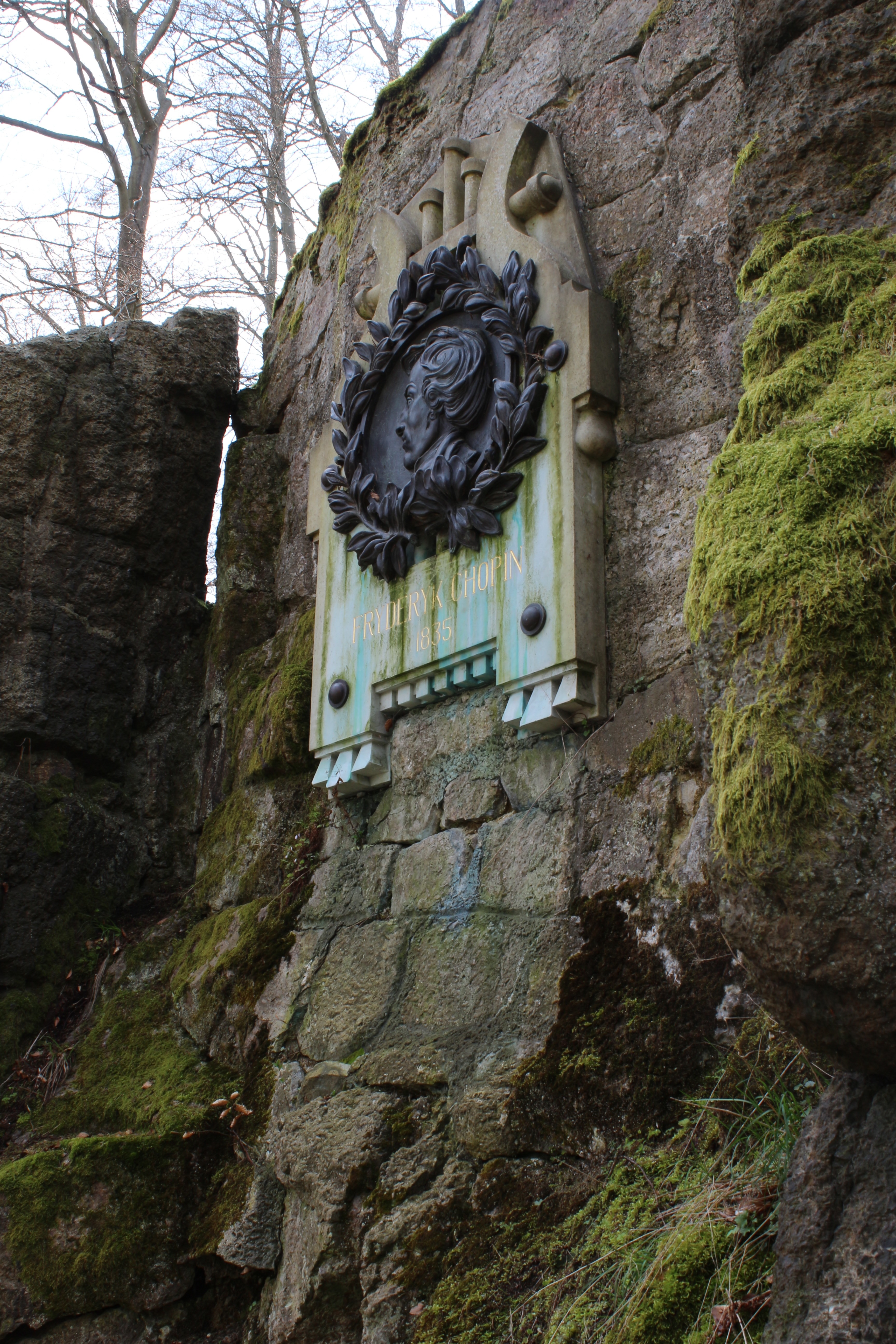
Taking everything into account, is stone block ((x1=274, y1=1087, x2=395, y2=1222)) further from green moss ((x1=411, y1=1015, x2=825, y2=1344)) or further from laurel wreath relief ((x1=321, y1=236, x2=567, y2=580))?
laurel wreath relief ((x1=321, y1=236, x2=567, y2=580))

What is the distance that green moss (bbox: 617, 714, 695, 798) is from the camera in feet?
8.89

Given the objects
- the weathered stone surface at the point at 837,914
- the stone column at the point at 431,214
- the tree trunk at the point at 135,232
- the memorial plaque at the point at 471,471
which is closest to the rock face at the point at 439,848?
the weathered stone surface at the point at 837,914

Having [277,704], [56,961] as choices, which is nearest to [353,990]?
[277,704]

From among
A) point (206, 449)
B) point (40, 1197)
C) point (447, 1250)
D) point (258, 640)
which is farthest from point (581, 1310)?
point (206, 449)

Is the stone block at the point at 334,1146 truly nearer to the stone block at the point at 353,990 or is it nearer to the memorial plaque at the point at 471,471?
the stone block at the point at 353,990

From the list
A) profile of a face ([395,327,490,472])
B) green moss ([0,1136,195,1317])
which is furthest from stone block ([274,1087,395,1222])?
profile of a face ([395,327,490,472])

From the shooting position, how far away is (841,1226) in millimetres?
1513

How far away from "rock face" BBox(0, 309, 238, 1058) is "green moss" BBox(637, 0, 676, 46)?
242 centimetres

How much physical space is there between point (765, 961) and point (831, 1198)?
316mm

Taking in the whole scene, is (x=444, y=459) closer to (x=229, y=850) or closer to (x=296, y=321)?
(x=229, y=850)

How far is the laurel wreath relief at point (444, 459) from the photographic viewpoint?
3.27 metres

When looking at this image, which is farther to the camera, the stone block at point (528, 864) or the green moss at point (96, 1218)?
the green moss at point (96, 1218)

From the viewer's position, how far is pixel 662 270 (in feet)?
10.8

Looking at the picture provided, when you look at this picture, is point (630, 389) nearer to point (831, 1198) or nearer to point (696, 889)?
point (696, 889)
